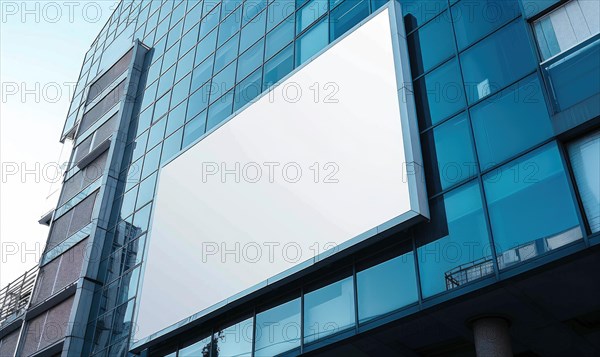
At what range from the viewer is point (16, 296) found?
114ft

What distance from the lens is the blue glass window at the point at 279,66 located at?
22500 millimetres

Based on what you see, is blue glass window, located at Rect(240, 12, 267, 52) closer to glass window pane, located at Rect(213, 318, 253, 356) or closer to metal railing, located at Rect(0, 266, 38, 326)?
glass window pane, located at Rect(213, 318, 253, 356)

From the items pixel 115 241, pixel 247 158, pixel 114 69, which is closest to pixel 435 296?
pixel 247 158

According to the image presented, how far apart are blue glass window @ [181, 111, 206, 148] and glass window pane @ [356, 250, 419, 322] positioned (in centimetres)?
1169

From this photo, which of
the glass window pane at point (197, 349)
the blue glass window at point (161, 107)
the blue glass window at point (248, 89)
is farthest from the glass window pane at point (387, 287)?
the blue glass window at point (161, 107)

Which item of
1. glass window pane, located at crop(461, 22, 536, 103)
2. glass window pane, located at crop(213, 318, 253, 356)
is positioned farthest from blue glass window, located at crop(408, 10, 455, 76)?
glass window pane, located at crop(213, 318, 253, 356)

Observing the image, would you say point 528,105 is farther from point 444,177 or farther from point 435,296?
point 435,296

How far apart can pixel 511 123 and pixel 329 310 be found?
20.4ft

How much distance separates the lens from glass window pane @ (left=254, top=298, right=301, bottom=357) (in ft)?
55.4

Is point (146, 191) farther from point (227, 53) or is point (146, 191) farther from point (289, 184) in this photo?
point (289, 184)

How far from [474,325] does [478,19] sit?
7.62 m

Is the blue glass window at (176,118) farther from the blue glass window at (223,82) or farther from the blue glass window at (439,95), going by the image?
the blue glass window at (439,95)

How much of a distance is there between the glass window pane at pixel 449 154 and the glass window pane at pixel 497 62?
2.65ft

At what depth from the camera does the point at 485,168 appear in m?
14.6
